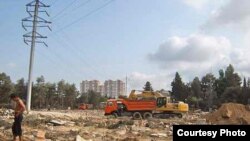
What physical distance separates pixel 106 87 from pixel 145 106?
134243mm

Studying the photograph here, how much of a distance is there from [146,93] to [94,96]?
258 feet

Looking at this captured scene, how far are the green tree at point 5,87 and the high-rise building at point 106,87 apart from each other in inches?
3349

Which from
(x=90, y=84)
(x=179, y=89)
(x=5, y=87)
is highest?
(x=90, y=84)

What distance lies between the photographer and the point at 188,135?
9.55m

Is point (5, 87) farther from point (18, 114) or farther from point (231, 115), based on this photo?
point (18, 114)

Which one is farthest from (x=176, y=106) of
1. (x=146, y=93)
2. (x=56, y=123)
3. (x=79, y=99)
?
(x=79, y=99)

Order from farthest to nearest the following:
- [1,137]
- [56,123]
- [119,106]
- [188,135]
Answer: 1. [119,106]
2. [56,123]
3. [1,137]
4. [188,135]

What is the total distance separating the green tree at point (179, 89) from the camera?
110062 millimetres

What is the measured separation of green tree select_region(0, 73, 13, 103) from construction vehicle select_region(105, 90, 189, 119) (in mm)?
43658

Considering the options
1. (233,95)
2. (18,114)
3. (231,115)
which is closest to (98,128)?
(18,114)

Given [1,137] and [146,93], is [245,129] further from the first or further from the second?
[146,93]

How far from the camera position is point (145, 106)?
4216cm

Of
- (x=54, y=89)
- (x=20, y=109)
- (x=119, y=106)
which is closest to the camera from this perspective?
(x=20, y=109)

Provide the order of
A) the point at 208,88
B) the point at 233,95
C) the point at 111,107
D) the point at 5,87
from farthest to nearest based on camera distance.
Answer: the point at 208,88 < the point at 233,95 < the point at 5,87 < the point at 111,107
